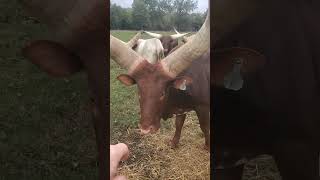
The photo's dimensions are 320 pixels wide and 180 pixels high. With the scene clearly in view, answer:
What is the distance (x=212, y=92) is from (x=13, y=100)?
2.19 meters

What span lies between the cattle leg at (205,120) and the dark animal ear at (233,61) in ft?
0.46

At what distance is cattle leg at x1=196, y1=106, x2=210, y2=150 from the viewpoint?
2270mm

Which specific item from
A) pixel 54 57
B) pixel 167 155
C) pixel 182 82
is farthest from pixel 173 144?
pixel 54 57

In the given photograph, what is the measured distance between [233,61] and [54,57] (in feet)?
2.54

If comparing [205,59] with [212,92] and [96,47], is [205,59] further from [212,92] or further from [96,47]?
[96,47]

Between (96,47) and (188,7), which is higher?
(188,7)

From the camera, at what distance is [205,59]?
2.18m

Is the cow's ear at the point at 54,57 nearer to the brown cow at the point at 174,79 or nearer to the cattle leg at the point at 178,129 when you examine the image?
the brown cow at the point at 174,79

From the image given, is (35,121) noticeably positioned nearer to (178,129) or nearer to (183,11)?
(178,129)

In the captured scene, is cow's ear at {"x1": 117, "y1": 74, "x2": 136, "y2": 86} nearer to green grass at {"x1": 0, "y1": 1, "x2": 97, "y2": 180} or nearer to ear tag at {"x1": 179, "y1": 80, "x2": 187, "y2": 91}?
ear tag at {"x1": 179, "y1": 80, "x2": 187, "y2": 91}

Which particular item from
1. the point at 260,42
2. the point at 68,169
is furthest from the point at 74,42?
the point at 68,169

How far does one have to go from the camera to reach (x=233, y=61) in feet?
7.14

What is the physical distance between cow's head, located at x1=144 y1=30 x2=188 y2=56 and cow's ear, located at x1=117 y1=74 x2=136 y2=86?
0.61 feet

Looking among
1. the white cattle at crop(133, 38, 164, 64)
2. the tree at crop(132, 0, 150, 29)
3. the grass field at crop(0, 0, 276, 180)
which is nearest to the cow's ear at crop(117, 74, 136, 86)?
the white cattle at crop(133, 38, 164, 64)
